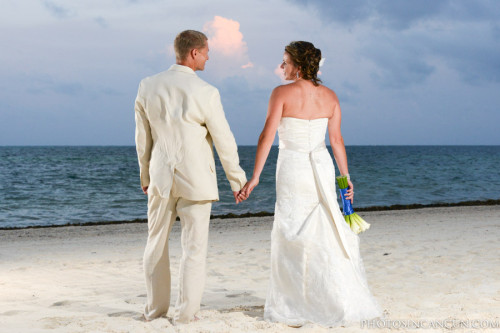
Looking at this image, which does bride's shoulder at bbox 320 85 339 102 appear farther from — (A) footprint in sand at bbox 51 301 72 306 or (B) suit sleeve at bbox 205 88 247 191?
→ (A) footprint in sand at bbox 51 301 72 306

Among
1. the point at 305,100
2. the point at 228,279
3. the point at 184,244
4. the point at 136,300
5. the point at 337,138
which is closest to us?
the point at 184,244

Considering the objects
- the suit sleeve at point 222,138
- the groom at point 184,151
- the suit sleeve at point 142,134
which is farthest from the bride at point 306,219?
the suit sleeve at point 142,134

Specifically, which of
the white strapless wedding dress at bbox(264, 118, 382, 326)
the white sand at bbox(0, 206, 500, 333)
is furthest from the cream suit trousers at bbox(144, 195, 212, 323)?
the white strapless wedding dress at bbox(264, 118, 382, 326)

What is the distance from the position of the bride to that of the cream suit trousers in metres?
0.40

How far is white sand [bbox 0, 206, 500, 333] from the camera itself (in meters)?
4.22

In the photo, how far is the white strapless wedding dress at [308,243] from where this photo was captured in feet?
13.1

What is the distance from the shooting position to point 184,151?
148 inches

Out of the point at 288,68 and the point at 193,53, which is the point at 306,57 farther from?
the point at 193,53

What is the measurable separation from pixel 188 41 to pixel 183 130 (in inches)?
23.9

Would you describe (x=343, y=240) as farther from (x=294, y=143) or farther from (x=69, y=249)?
(x=69, y=249)

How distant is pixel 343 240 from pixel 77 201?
1901 cm

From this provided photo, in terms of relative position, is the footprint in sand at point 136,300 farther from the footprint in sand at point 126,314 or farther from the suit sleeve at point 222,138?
the suit sleeve at point 222,138

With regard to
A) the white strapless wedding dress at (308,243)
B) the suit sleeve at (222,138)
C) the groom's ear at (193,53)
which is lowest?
the white strapless wedding dress at (308,243)

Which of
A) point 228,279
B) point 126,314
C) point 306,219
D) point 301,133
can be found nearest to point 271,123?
point 301,133
